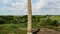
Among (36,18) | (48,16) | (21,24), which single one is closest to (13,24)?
(21,24)

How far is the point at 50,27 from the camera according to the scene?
1229cm

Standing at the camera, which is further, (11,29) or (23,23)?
(23,23)

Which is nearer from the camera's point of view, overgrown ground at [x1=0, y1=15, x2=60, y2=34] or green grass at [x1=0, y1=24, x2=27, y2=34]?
green grass at [x1=0, y1=24, x2=27, y2=34]

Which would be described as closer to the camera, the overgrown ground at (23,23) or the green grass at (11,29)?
the green grass at (11,29)

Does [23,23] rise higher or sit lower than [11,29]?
higher

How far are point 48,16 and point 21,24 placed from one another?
2.19 m

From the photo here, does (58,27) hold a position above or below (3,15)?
below

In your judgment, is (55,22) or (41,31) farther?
(55,22)

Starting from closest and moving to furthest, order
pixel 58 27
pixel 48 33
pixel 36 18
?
pixel 48 33
pixel 58 27
pixel 36 18

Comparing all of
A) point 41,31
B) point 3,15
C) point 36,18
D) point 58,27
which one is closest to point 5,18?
point 3,15

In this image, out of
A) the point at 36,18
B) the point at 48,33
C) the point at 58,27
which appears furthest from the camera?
the point at 36,18

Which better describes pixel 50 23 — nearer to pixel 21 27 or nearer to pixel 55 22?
pixel 55 22

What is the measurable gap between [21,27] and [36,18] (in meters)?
1.48

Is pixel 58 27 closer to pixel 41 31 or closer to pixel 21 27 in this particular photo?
pixel 41 31
